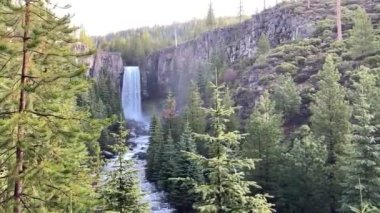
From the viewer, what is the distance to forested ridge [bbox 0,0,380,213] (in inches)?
297

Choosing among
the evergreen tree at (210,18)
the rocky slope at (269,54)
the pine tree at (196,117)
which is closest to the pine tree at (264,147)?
the rocky slope at (269,54)

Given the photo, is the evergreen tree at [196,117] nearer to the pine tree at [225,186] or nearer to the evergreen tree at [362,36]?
the evergreen tree at [362,36]

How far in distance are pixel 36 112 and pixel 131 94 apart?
274 feet

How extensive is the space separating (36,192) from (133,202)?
23.9 feet

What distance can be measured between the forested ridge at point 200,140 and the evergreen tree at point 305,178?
0.22ft

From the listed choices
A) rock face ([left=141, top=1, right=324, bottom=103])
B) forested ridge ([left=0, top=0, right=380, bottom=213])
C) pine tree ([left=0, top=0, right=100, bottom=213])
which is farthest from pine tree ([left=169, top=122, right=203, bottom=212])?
rock face ([left=141, top=1, right=324, bottom=103])

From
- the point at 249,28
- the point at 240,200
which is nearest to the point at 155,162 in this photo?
the point at 240,200

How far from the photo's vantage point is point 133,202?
48.1 feet

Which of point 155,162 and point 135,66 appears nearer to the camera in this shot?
point 155,162

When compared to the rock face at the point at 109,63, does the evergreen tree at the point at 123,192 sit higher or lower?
lower

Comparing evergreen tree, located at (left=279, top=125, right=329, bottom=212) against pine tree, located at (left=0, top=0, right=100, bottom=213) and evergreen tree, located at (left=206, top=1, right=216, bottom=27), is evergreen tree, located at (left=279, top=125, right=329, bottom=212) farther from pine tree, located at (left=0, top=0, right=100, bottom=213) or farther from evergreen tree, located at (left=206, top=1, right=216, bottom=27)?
evergreen tree, located at (left=206, top=1, right=216, bottom=27)

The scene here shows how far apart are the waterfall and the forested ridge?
112 feet

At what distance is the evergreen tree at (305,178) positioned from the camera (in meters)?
23.6

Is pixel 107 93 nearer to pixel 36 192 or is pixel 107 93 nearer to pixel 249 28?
pixel 249 28
